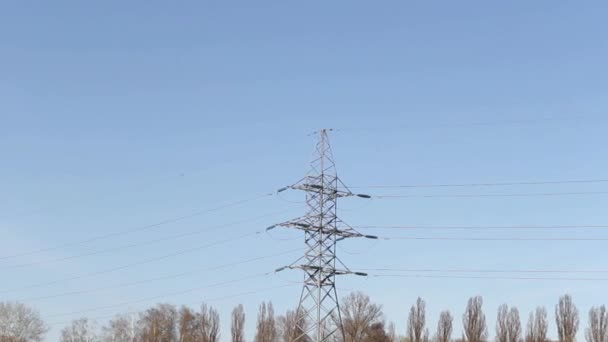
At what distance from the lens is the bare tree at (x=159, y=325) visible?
148 metres

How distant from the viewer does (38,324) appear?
12338 cm

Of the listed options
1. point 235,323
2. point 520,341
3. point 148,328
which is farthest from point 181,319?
point 520,341

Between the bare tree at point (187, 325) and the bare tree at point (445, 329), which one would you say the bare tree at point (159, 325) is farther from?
the bare tree at point (445, 329)

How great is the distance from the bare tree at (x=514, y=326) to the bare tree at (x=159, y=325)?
6362 cm

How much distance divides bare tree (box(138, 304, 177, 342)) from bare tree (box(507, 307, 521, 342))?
209 feet

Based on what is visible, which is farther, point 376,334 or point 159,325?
point 159,325

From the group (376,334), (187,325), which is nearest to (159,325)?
(187,325)

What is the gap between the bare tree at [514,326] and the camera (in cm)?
11969

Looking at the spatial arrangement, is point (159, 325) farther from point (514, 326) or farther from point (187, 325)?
point (514, 326)

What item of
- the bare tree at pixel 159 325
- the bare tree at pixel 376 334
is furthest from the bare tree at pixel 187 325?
the bare tree at pixel 376 334

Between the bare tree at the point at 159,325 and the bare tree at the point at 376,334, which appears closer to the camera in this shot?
the bare tree at the point at 376,334

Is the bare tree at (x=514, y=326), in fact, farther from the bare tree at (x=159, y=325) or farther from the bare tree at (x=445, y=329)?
the bare tree at (x=159, y=325)

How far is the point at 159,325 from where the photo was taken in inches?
5945

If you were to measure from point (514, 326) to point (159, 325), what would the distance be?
224 feet
